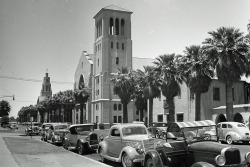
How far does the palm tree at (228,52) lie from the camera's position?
30781 millimetres

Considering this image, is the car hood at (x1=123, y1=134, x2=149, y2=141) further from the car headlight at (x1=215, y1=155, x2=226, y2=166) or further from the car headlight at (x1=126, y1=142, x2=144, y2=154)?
the car headlight at (x1=215, y1=155, x2=226, y2=166)

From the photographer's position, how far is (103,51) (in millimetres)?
71750

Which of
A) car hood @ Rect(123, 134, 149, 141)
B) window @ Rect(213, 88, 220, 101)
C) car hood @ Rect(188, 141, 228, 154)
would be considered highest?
window @ Rect(213, 88, 220, 101)

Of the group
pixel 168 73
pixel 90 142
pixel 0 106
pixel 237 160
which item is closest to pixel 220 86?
pixel 168 73

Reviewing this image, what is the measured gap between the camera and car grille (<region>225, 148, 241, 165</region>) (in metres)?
7.80

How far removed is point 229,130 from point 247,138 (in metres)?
1.50

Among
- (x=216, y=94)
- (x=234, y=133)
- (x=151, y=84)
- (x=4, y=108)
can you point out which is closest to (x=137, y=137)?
(x=234, y=133)

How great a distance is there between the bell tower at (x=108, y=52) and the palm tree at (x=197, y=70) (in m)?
35.6

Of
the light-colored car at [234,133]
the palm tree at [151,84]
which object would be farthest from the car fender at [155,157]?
the palm tree at [151,84]

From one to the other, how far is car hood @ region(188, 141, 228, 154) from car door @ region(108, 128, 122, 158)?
4.36 m

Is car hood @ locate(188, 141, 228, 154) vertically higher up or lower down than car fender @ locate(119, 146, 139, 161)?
higher up

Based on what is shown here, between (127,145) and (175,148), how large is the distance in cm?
318

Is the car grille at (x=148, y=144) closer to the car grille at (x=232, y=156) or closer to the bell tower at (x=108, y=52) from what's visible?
the car grille at (x=232, y=156)

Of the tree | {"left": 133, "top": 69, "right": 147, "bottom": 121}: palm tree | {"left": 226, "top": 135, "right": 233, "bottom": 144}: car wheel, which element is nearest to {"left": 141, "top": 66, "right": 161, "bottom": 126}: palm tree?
{"left": 133, "top": 69, "right": 147, "bottom": 121}: palm tree
